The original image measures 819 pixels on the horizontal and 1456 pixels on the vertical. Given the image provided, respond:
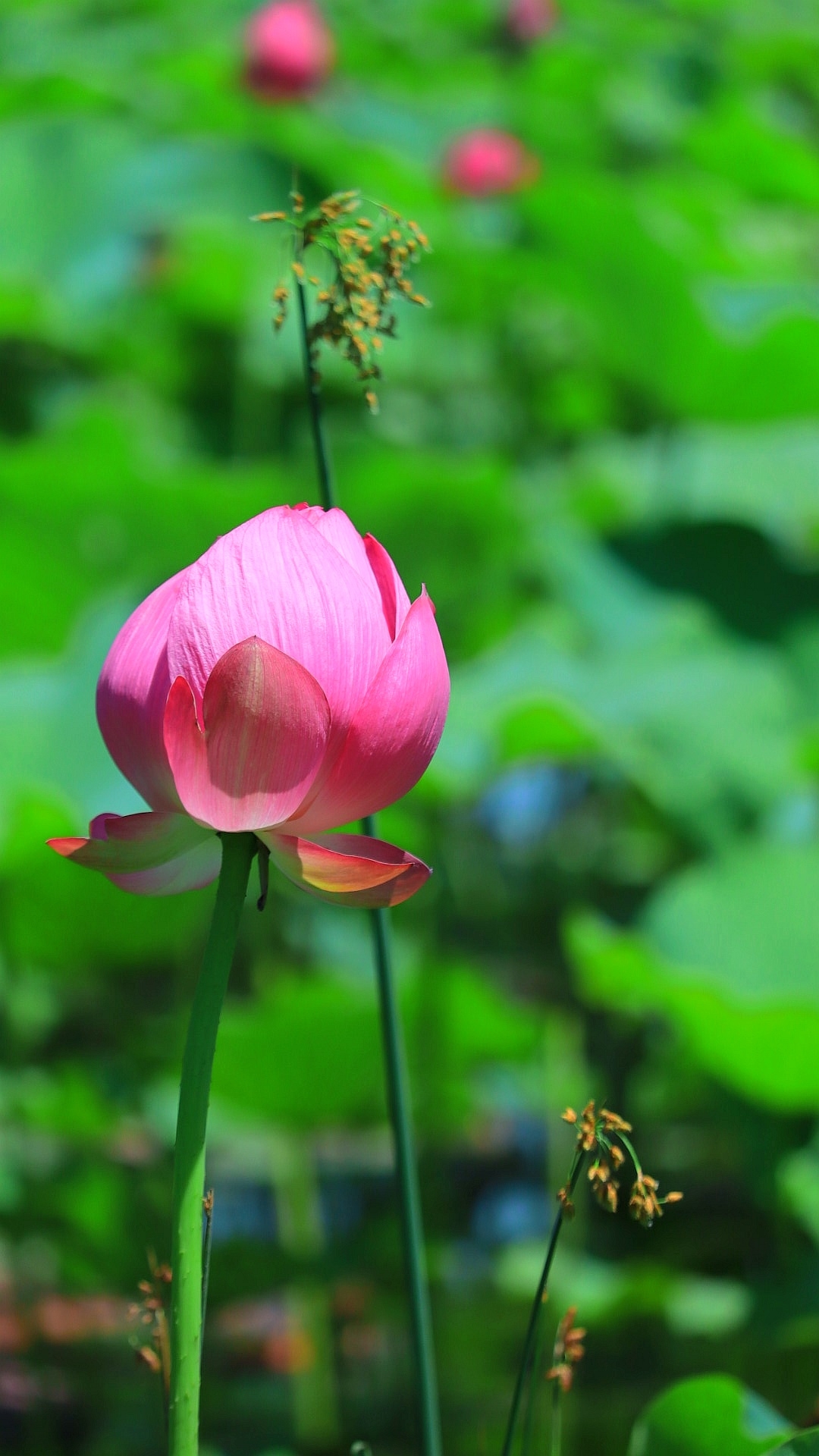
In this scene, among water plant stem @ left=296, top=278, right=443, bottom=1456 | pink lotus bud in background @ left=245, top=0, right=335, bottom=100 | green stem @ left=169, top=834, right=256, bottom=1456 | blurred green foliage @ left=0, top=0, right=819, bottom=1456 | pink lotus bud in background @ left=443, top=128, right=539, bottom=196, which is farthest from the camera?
pink lotus bud in background @ left=245, top=0, right=335, bottom=100

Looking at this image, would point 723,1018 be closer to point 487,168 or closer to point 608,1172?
point 608,1172

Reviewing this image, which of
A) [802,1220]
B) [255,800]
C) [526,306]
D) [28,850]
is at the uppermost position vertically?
[526,306]

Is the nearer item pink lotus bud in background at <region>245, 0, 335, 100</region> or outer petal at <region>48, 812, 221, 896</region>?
outer petal at <region>48, 812, 221, 896</region>

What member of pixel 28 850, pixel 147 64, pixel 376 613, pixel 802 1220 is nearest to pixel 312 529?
pixel 376 613

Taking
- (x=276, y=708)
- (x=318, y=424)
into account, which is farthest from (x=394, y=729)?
(x=318, y=424)

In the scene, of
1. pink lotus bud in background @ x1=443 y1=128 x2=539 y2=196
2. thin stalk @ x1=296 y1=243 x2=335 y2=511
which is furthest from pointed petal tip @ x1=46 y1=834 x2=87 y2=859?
pink lotus bud in background @ x1=443 y1=128 x2=539 y2=196

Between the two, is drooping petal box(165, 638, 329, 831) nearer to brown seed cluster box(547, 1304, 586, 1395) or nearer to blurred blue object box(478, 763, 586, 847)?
brown seed cluster box(547, 1304, 586, 1395)

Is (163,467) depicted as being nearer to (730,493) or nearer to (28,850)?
(28,850)
